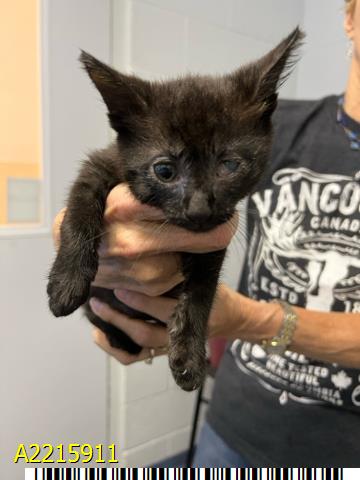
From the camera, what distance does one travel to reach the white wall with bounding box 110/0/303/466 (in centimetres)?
167

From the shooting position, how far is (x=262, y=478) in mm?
879

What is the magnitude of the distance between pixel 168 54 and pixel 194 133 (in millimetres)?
1218

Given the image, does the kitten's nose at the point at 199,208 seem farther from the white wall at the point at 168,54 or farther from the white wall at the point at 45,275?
the white wall at the point at 168,54

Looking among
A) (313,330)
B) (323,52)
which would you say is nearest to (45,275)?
(313,330)

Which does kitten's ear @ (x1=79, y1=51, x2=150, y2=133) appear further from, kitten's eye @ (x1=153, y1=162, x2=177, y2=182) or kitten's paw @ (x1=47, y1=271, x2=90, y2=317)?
kitten's paw @ (x1=47, y1=271, x2=90, y2=317)

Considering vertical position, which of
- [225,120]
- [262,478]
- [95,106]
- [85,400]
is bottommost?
[85,400]

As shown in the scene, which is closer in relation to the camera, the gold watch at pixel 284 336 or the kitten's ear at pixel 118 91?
the kitten's ear at pixel 118 91

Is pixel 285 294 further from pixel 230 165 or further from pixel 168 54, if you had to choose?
pixel 168 54

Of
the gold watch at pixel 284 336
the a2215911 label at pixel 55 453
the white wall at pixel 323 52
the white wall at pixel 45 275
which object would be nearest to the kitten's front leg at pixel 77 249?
the gold watch at pixel 284 336

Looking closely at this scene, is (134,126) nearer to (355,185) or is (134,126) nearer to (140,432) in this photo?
(355,185)

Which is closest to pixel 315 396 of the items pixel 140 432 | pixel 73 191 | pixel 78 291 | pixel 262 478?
pixel 262 478

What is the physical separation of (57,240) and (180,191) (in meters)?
0.30

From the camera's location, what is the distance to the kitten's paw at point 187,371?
77cm

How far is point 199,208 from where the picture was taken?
68cm
